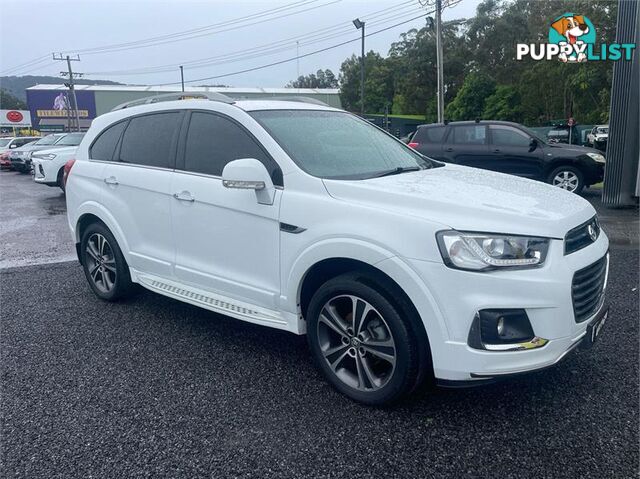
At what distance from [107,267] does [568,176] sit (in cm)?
1010

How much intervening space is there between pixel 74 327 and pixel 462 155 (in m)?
9.65

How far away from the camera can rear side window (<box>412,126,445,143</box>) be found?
40.5 ft

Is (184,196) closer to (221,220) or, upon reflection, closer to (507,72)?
(221,220)

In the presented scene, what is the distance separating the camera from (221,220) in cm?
364

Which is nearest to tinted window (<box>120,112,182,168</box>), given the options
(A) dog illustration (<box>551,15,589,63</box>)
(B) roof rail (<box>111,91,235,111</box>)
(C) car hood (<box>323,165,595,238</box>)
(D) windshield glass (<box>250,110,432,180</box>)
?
(B) roof rail (<box>111,91,235,111</box>)

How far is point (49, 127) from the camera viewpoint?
195 ft

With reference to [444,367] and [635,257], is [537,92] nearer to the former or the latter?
[635,257]

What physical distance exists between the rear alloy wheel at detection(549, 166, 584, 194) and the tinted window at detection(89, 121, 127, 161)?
9.58 m

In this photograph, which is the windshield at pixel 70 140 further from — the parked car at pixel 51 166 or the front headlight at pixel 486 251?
the front headlight at pixel 486 251

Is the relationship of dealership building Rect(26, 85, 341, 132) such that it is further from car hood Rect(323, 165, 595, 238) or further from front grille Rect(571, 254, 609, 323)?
front grille Rect(571, 254, 609, 323)

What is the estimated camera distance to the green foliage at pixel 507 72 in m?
35.1

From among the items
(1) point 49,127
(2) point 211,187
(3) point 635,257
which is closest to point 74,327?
(2) point 211,187

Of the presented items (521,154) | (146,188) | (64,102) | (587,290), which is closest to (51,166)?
(146,188)

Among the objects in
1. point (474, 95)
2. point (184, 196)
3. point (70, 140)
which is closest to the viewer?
point (184, 196)
